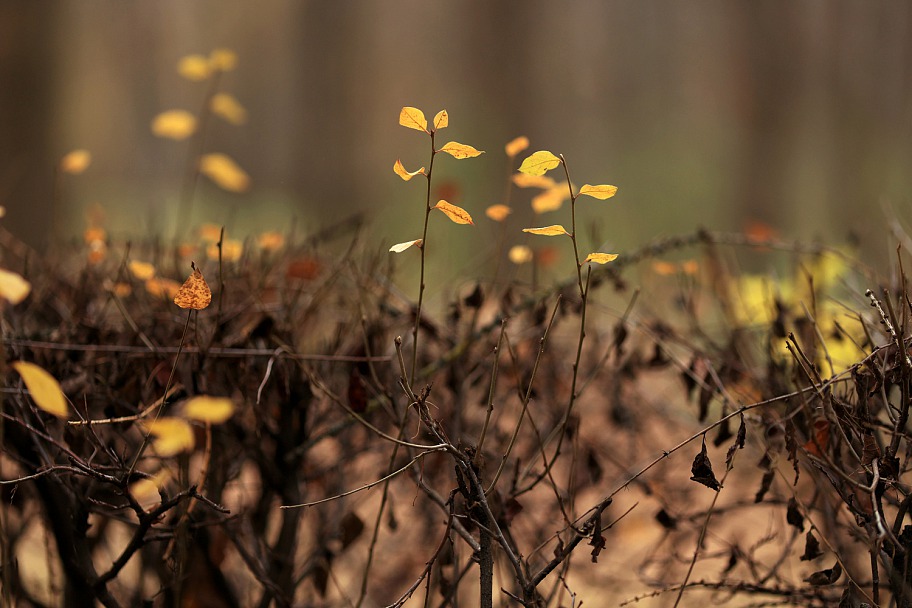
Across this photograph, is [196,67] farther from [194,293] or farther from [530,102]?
[530,102]

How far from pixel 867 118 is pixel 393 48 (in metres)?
5.56

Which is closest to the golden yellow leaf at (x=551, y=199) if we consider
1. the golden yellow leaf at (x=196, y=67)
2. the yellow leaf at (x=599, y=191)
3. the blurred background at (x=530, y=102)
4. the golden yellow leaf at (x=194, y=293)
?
the yellow leaf at (x=599, y=191)

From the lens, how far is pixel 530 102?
8828mm

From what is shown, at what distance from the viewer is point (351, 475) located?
1.75 m

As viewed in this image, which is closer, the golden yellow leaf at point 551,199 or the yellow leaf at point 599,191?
the yellow leaf at point 599,191

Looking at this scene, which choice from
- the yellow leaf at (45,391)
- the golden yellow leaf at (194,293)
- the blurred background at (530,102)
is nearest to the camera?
the yellow leaf at (45,391)

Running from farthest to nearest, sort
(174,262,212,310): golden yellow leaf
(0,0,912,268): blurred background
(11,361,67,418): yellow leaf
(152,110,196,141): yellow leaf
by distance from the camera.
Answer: (0,0,912,268): blurred background
(152,110,196,141): yellow leaf
(174,262,212,310): golden yellow leaf
(11,361,67,418): yellow leaf

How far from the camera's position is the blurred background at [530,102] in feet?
26.3

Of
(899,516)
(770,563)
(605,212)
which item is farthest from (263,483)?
(605,212)

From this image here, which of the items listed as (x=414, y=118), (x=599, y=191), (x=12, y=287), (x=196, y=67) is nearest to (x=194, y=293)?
(x=12, y=287)

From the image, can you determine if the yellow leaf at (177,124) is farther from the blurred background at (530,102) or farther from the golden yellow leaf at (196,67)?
the blurred background at (530,102)

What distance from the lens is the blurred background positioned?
8.02 meters

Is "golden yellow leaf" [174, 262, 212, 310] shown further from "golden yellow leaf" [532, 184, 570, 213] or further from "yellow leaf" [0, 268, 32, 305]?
"golden yellow leaf" [532, 184, 570, 213]

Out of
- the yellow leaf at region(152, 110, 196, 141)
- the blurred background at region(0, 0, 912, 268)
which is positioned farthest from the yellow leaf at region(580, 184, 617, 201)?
the blurred background at region(0, 0, 912, 268)
